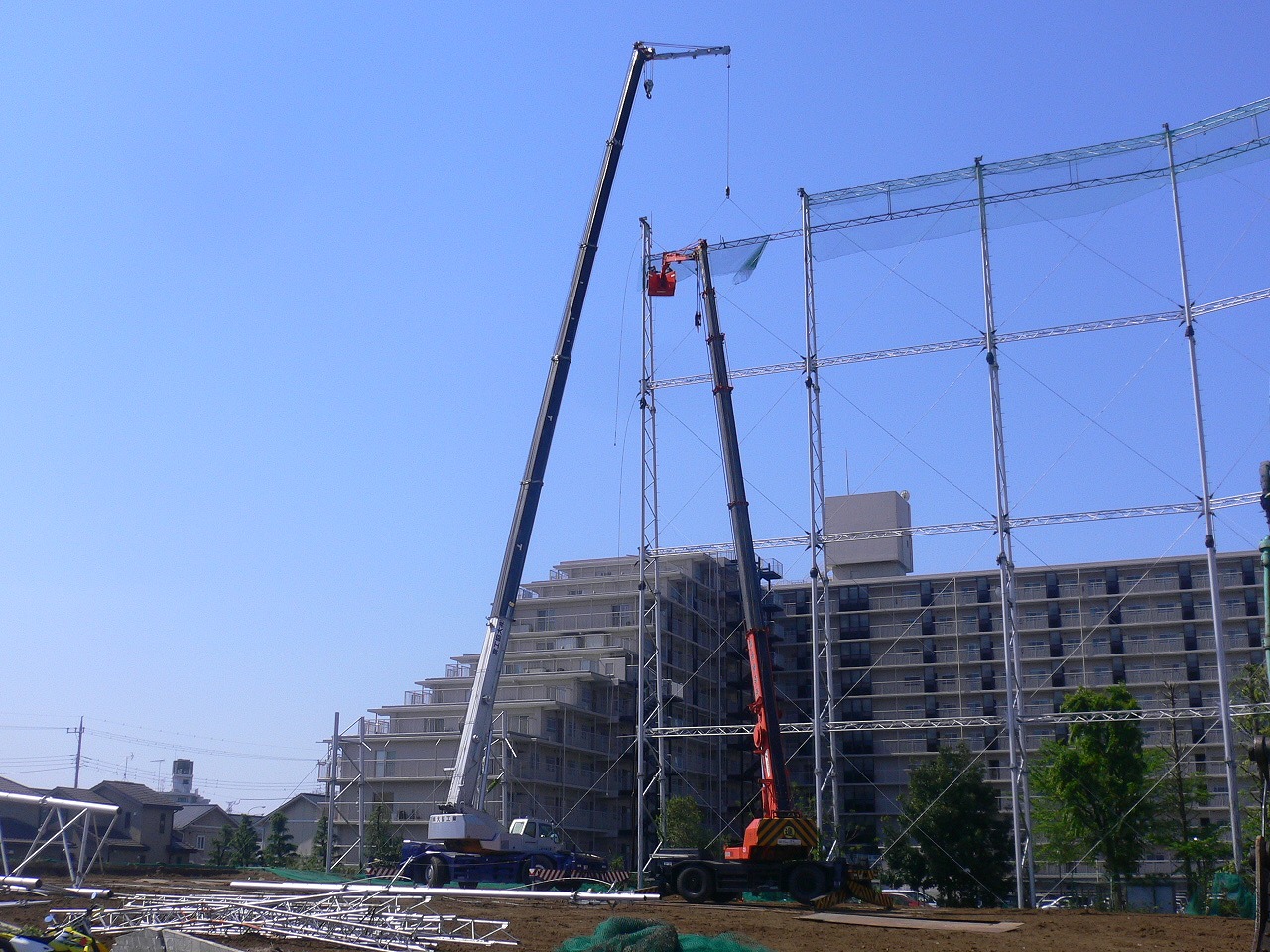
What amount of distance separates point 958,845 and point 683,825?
9.33 meters

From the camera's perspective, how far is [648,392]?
135 feet

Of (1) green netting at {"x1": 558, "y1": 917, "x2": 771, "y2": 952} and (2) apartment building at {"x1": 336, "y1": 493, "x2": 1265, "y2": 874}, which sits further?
(2) apartment building at {"x1": 336, "y1": 493, "x2": 1265, "y2": 874}

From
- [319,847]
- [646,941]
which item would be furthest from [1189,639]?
[646,941]

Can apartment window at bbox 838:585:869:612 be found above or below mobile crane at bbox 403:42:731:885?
above

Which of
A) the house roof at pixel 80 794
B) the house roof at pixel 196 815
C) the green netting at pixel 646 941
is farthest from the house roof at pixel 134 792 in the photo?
the green netting at pixel 646 941

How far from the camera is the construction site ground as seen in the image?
16734 mm

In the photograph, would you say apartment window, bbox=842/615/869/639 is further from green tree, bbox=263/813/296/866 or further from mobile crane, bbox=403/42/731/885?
mobile crane, bbox=403/42/731/885

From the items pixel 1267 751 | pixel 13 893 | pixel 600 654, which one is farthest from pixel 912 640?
pixel 1267 751

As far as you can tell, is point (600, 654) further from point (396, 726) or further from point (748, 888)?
point (748, 888)

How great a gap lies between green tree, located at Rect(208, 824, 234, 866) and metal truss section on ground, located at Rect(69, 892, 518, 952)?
38.8 metres

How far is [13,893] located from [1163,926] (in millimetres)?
20648

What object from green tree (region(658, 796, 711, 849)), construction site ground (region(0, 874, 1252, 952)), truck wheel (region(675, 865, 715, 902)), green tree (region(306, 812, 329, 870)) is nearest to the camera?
construction site ground (region(0, 874, 1252, 952))

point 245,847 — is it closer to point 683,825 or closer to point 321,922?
point 683,825

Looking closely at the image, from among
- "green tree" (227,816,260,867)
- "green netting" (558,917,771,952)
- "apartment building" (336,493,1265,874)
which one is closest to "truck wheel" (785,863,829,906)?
"green netting" (558,917,771,952)
